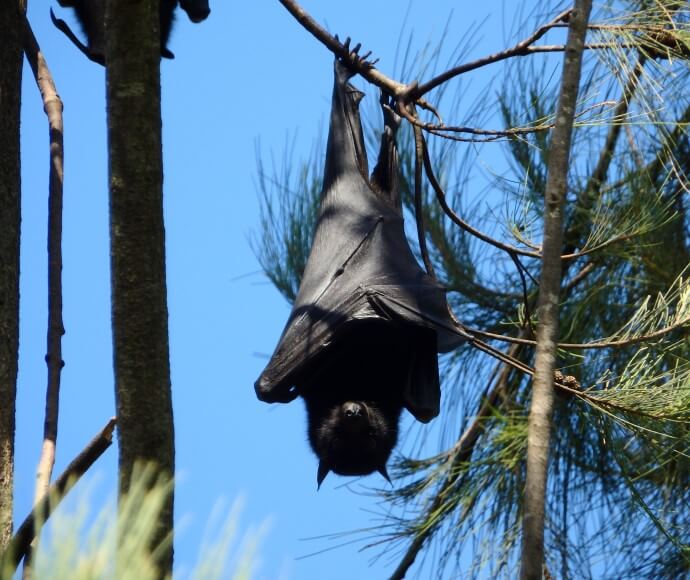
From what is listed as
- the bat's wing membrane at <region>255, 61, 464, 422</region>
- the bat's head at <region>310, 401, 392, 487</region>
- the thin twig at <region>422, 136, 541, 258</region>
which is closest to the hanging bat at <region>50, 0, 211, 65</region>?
the bat's wing membrane at <region>255, 61, 464, 422</region>

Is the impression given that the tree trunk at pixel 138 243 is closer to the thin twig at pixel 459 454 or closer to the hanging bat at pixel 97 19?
the hanging bat at pixel 97 19

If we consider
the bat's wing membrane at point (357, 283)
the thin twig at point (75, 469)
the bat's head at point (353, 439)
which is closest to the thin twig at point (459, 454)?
the bat's head at point (353, 439)

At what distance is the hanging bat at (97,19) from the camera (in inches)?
162

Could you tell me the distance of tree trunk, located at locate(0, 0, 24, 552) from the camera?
287 centimetres

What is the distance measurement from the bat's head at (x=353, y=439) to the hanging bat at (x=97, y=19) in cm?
159

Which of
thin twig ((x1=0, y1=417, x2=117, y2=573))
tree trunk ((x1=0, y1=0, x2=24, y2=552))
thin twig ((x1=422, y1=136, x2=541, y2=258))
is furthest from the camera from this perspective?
thin twig ((x1=422, y1=136, x2=541, y2=258))

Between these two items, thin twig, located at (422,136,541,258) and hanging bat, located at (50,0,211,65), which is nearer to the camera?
thin twig, located at (422,136,541,258)

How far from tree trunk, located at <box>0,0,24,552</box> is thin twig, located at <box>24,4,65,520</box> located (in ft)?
0.30

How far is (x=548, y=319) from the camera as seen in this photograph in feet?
7.38

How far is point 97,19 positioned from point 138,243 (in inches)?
99.0

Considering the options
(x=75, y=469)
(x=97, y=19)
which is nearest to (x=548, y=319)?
(x=75, y=469)

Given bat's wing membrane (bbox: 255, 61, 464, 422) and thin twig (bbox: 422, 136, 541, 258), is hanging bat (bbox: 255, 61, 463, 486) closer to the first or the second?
bat's wing membrane (bbox: 255, 61, 464, 422)

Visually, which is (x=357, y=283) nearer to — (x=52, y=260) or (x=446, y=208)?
(x=446, y=208)

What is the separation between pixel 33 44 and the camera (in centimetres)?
370
